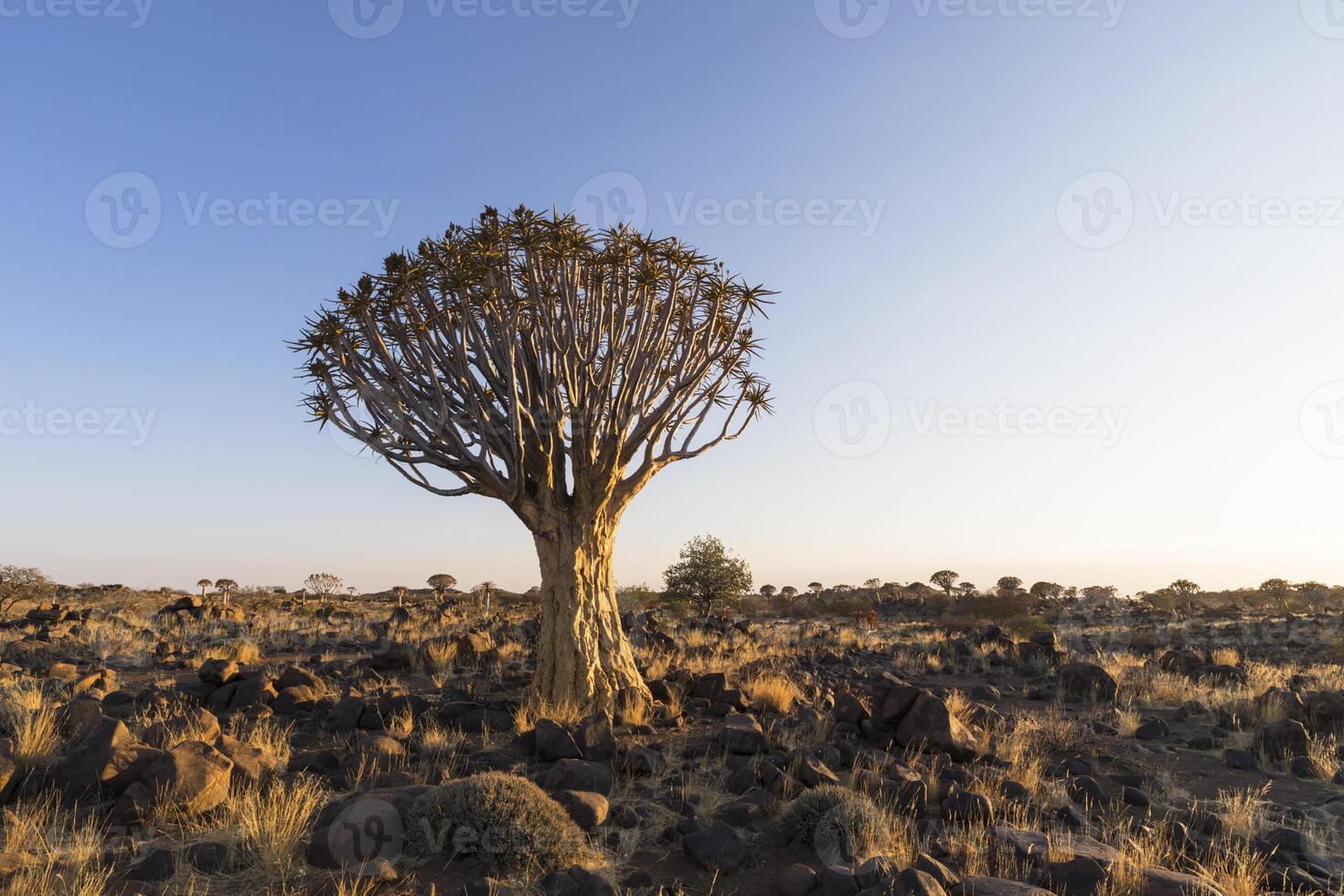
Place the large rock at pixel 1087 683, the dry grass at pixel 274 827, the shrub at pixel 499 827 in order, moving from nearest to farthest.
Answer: the dry grass at pixel 274 827, the shrub at pixel 499 827, the large rock at pixel 1087 683

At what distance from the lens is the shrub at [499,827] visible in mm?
5273

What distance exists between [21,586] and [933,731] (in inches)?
1297

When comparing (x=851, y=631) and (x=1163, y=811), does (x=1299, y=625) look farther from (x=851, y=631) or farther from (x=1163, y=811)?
(x=1163, y=811)

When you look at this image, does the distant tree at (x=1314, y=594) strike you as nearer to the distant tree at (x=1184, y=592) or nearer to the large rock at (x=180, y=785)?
the distant tree at (x=1184, y=592)

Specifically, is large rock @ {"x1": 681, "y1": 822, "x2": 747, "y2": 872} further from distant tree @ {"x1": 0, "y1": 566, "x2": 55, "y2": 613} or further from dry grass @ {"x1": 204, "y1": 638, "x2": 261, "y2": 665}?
distant tree @ {"x1": 0, "y1": 566, "x2": 55, "y2": 613}

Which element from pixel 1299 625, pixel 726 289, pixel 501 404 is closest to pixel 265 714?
pixel 501 404

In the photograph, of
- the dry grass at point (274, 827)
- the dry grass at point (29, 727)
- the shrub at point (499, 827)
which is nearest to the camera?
the dry grass at point (274, 827)

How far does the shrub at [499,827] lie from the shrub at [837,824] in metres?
1.78

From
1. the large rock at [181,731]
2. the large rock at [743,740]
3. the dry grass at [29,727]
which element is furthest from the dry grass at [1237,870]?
the dry grass at [29,727]

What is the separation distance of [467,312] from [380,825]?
21.9 ft

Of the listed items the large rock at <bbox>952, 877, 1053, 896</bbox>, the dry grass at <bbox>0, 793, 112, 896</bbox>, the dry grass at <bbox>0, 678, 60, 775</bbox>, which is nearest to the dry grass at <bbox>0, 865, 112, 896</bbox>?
the dry grass at <bbox>0, 793, 112, 896</bbox>

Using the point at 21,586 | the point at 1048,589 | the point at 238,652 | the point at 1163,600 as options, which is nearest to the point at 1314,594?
the point at 1163,600

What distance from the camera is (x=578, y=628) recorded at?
32.9 feet

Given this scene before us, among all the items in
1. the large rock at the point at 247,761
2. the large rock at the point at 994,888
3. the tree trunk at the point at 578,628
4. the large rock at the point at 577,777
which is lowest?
the large rock at the point at 994,888
